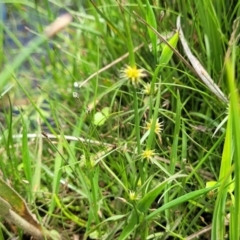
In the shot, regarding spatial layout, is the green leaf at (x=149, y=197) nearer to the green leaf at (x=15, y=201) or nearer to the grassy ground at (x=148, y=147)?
the grassy ground at (x=148, y=147)

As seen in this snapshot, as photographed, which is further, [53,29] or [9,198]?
[9,198]

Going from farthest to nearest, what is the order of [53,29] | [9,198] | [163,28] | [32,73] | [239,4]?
1. [32,73]
2. [163,28]
3. [239,4]
4. [9,198]
5. [53,29]

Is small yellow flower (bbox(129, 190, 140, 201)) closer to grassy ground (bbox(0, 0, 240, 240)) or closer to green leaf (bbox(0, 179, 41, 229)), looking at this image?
grassy ground (bbox(0, 0, 240, 240))

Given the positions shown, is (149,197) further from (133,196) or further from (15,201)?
(15,201)

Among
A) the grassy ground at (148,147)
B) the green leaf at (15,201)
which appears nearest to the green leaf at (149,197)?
the grassy ground at (148,147)

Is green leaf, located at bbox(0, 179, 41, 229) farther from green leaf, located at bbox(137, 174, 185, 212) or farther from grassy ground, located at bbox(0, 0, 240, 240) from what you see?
green leaf, located at bbox(137, 174, 185, 212)

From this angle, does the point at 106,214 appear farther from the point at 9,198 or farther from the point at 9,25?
the point at 9,25

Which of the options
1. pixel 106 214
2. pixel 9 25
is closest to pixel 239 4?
pixel 106 214

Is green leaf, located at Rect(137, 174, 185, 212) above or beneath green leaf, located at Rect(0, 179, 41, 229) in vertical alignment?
beneath

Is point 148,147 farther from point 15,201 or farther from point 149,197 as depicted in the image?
point 15,201

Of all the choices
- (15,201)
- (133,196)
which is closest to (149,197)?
(133,196)

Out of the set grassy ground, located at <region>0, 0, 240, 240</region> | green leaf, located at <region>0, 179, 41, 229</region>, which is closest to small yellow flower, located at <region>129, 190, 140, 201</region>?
grassy ground, located at <region>0, 0, 240, 240</region>
